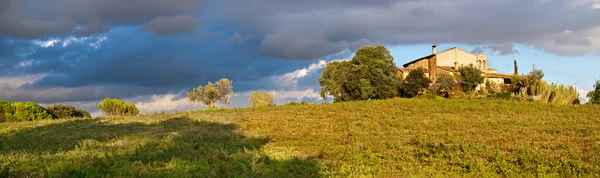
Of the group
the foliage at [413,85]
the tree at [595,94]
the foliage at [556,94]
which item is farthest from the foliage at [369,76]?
the tree at [595,94]

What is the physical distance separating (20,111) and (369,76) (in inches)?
1094

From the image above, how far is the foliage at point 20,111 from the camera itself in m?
30.3

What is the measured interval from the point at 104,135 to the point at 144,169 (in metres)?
7.81

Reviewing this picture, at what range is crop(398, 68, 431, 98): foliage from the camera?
157 feet

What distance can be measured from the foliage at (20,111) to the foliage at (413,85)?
33.1 m

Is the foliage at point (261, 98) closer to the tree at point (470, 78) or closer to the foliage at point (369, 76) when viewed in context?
the foliage at point (369, 76)

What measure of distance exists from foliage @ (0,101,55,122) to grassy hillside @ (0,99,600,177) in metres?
10.0

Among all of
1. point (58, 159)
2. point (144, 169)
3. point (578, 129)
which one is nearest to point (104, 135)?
point (58, 159)

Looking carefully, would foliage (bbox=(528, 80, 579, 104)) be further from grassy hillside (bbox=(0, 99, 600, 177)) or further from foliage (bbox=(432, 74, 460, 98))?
foliage (bbox=(432, 74, 460, 98))

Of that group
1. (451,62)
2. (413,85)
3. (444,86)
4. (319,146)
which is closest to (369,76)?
(413,85)

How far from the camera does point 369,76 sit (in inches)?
1665

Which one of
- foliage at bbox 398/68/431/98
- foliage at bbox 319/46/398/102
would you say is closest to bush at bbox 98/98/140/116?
foliage at bbox 319/46/398/102

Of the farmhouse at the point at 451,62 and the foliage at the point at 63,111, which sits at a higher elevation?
the farmhouse at the point at 451,62

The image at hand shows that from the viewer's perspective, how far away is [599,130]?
56.0 ft
